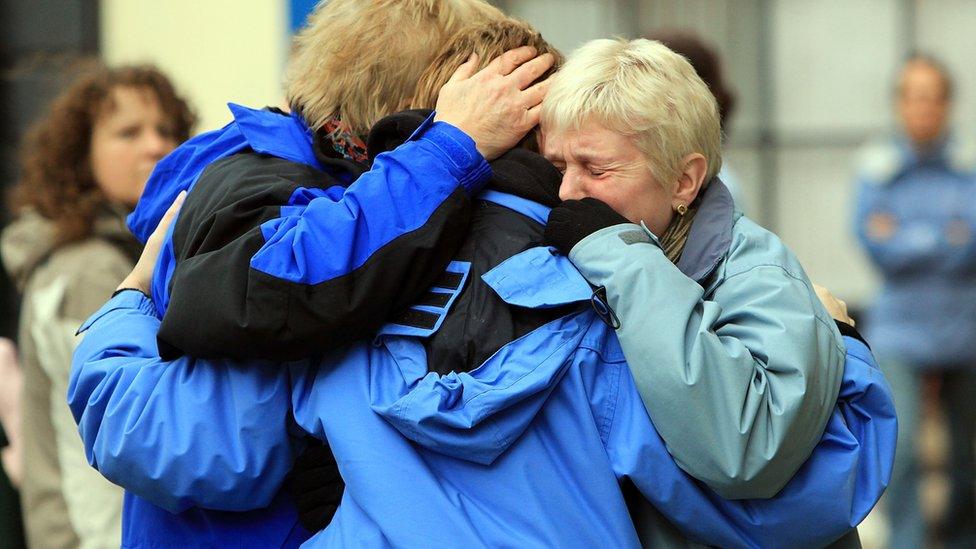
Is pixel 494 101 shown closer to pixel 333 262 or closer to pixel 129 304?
pixel 333 262

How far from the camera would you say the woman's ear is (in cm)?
232

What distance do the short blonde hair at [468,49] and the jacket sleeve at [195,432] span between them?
488 millimetres

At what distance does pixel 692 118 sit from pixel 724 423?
51 cm

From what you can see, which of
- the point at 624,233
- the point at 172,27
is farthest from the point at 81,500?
the point at 172,27

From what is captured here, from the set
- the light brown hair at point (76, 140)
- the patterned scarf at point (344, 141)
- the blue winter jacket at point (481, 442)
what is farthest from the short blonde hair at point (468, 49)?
the light brown hair at point (76, 140)

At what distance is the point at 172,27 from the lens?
6574mm

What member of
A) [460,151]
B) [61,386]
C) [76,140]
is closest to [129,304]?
[460,151]

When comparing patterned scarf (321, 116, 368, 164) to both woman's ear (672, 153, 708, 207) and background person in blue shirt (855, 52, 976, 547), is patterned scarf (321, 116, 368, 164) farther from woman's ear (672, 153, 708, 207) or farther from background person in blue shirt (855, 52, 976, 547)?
background person in blue shirt (855, 52, 976, 547)

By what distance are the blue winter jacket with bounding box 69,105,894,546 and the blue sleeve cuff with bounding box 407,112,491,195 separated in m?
0.07

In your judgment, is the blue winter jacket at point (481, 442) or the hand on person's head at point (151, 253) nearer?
the blue winter jacket at point (481, 442)

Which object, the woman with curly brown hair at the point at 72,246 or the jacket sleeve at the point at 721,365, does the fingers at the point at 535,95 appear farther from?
the woman with curly brown hair at the point at 72,246

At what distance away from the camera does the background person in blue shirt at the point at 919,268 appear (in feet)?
20.4

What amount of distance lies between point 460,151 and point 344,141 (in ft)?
0.91

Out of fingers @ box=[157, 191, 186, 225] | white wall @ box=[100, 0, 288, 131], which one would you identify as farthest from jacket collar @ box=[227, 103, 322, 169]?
white wall @ box=[100, 0, 288, 131]
